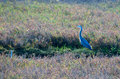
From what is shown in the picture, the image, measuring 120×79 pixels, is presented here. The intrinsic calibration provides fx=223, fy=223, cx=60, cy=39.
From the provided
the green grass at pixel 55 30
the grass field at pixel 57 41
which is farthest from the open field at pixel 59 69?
the green grass at pixel 55 30

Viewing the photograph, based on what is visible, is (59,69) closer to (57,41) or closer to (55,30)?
(57,41)

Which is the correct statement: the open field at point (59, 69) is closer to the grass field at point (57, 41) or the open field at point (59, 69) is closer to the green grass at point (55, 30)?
the grass field at point (57, 41)

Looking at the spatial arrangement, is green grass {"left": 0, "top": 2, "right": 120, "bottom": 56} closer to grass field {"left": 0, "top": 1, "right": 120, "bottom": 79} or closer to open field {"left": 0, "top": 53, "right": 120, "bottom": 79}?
grass field {"left": 0, "top": 1, "right": 120, "bottom": 79}

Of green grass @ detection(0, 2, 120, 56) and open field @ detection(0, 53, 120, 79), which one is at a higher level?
open field @ detection(0, 53, 120, 79)

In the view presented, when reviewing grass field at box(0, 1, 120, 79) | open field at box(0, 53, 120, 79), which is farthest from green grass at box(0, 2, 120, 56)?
open field at box(0, 53, 120, 79)

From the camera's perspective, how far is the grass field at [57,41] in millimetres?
6515

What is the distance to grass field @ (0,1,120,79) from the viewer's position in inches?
257

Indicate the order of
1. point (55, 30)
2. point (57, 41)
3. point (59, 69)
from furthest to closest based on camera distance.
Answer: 1. point (55, 30)
2. point (57, 41)
3. point (59, 69)

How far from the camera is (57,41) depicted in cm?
1080

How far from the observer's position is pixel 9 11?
1500 cm

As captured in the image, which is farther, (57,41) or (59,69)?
(57,41)

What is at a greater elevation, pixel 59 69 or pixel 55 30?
pixel 59 69

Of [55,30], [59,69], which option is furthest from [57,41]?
[59,69]

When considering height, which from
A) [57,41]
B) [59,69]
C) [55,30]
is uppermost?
[59,69]
